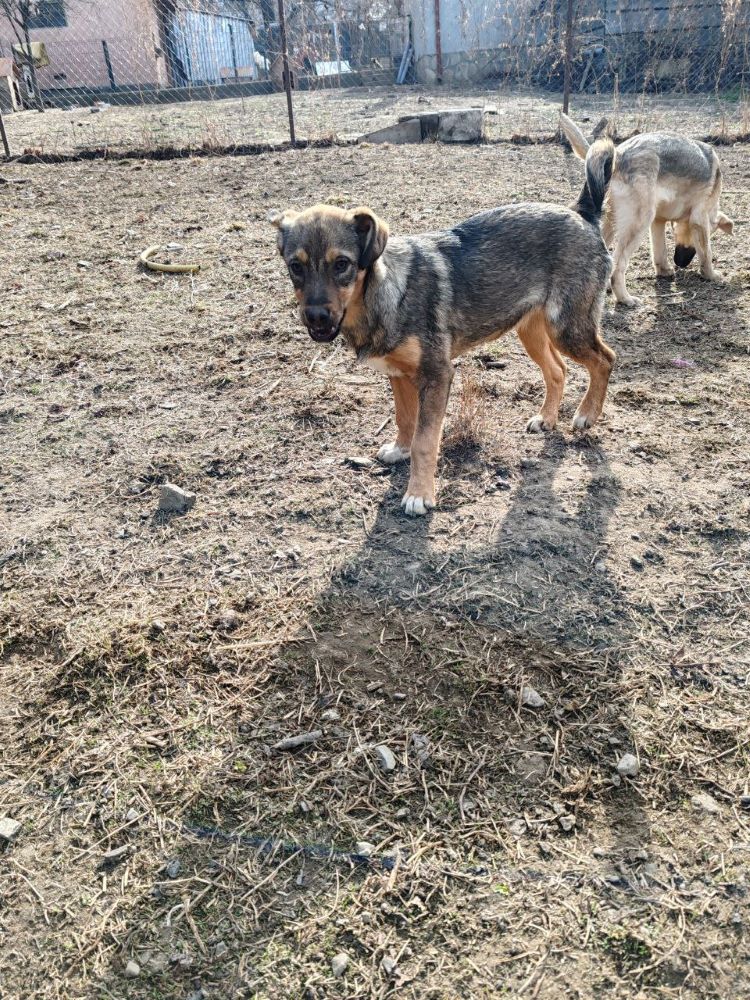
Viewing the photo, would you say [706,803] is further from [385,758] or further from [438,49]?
[438,49]

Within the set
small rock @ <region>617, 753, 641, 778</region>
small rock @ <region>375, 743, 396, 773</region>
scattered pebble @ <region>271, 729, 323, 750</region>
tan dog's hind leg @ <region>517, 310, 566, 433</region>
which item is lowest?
small rock @ <region>617, 753, 641, 778</region>

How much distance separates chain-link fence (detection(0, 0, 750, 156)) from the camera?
16125 mm

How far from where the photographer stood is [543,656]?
311 centimetres

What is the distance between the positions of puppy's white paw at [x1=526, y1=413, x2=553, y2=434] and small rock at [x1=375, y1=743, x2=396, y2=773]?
8.61ft

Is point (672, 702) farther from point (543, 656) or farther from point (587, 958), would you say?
point (587, 958)

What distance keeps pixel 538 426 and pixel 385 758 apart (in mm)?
2707

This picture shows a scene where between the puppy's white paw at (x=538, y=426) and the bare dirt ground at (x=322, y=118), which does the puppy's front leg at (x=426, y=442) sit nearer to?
the puppy's white paw at (x=538, y=426)

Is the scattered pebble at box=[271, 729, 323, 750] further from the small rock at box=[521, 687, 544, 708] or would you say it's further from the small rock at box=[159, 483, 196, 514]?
the small rock at box=[159, 483, 196, 514]

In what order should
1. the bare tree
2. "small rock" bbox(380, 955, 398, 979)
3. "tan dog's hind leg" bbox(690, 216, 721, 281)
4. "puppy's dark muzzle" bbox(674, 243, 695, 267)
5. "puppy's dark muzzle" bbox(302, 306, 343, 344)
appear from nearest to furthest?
"small rock" bbox(380, 955, 398, 979) → "puppy's dark muzzle" bbox(302, 306, 343, 344) → "tan dog's hind leg" bbox(690, 216, 721, 281) → "puppy's dark muzzle" bbox(674, 243, 695, 267) → the bare tree

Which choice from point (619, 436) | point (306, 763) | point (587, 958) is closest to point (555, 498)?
point (619, 436)

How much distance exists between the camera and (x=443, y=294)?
13.7 ft

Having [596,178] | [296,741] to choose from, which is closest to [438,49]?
[596,178]

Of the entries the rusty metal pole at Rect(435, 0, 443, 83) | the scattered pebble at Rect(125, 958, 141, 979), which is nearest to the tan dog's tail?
the scattered pebble at Rect(125, 958, 141, 979)

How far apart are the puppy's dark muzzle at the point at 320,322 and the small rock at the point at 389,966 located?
259cm
